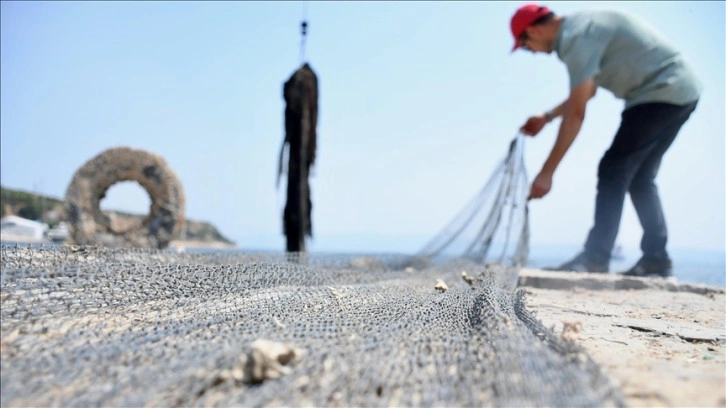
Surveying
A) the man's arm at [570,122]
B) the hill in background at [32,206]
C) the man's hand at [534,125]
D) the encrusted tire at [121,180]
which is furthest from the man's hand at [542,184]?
the hill in background at [32,206]

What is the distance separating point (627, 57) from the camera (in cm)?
330

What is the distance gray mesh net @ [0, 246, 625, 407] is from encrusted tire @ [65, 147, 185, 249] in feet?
32.8

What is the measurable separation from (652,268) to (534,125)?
5.20ft

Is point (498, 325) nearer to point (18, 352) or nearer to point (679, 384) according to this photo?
point (679, 384)

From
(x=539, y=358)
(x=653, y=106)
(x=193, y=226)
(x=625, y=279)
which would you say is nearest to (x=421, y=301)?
(x=539, y=358)

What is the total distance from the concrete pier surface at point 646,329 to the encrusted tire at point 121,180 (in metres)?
9.68

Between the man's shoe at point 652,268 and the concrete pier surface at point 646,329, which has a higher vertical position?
the man's shoe at point 652,268

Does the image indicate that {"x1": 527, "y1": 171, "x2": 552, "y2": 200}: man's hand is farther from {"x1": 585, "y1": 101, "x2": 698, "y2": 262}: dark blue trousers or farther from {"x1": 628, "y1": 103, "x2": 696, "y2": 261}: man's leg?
{"x1": 628, "y1": 103, "x2": 696, "y2": 261}: man's leg

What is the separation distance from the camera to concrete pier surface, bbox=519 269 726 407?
0.93 meters

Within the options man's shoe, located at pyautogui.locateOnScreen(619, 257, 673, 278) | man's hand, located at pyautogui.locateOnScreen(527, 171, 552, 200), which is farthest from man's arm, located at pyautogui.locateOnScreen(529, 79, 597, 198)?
man's shoe, located at pyautogui.locateOnScreen(619, 257, 673, 278)

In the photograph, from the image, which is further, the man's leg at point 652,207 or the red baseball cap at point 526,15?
the man's leg at point 652,207

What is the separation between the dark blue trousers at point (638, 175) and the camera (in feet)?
11.3

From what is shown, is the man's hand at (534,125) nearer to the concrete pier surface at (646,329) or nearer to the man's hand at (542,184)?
the man's hand at (542,184)

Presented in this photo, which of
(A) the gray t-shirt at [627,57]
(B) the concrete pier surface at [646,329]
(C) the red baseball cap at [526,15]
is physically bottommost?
(B) the concrete pier surface at [646,329]
